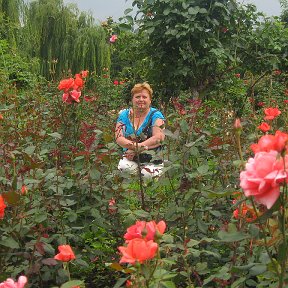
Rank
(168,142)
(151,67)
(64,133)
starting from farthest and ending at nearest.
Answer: (151,67), (64,133), (168,142)

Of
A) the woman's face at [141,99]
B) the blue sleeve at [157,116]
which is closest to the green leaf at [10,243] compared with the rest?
the blue sleeve at [157,116]

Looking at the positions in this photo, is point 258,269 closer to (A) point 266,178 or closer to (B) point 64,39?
(A) point 266,178

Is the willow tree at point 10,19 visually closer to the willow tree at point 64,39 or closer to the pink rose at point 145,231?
the willow tree at point 64,39

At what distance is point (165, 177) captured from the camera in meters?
2.00

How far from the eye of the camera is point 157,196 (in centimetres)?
208

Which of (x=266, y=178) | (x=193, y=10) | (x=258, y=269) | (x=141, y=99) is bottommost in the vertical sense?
(x=258, y=269)

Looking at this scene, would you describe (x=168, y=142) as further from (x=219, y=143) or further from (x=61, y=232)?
(x=61, y=232)

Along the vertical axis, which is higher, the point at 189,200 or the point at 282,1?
the point at 282,1

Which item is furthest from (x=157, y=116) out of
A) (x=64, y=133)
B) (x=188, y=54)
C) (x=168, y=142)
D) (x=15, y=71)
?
(x=15, y=71)

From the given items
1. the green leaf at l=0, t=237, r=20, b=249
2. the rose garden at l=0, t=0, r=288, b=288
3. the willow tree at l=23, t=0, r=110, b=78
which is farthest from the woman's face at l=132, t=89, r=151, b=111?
the willow tree at l=23, t=0, r=110, b=78

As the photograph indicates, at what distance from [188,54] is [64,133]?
9.23 feet

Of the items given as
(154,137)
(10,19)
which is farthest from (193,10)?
(10,19)

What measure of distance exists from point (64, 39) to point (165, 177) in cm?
1221

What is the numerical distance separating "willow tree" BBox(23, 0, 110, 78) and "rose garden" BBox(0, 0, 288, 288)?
20.4ft
